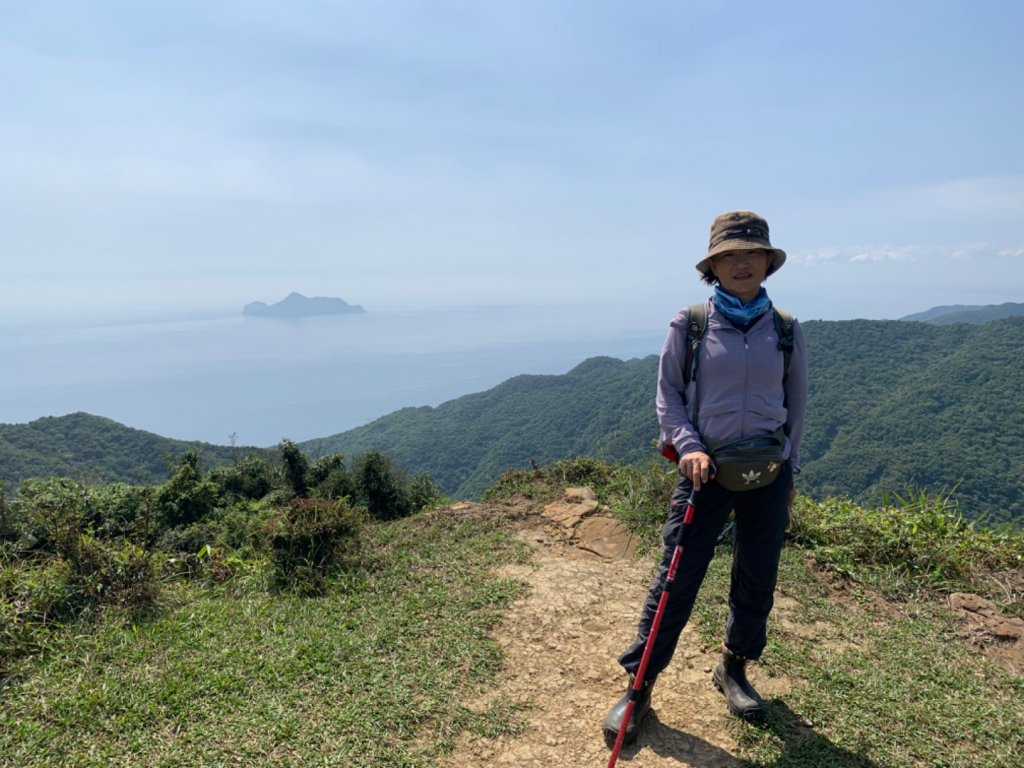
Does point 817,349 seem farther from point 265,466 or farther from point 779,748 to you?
point 779,748

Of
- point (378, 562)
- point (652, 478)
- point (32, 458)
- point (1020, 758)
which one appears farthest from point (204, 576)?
point (32, 458)

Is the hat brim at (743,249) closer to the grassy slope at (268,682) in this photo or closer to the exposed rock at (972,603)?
the grassy slope at (268,682)

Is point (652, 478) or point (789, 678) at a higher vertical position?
point (652, 478)

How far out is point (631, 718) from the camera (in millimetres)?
2691

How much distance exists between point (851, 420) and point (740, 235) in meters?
46.3

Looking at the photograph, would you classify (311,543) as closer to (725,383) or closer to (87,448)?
(725,383)

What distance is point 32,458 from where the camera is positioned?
3541 centimetres

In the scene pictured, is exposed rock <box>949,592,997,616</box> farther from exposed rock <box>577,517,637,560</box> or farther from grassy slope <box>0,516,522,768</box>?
grassy slope <box>0,516,522,768</box>

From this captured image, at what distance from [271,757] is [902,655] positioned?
345 cm

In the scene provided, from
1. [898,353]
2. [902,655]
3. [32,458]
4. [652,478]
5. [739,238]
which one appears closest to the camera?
[739,238]

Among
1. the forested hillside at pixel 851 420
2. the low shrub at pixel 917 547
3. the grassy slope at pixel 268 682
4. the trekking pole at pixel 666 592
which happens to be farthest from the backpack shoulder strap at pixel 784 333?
the forested hillside at pixel 851 420

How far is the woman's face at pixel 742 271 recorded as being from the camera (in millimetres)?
2496

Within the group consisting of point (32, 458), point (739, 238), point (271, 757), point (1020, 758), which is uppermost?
point (739, 238)

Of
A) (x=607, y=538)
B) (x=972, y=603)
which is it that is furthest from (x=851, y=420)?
(x=607, y=538)
